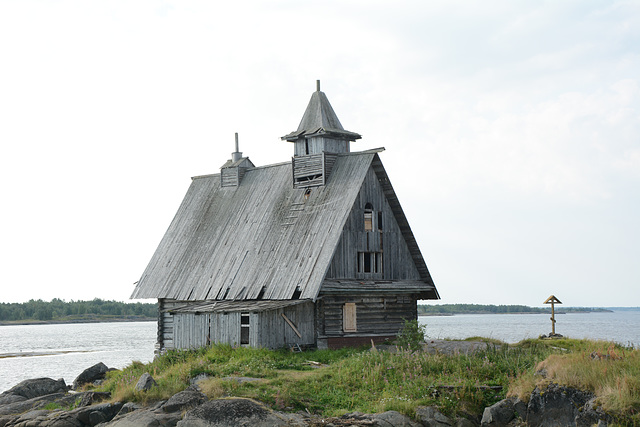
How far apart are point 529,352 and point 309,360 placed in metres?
8.78

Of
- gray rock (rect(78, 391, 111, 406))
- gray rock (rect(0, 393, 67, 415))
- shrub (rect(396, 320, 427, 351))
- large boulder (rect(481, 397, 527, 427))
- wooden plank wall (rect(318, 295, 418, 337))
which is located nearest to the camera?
large boulder (rect(481, 397, 527, 427))

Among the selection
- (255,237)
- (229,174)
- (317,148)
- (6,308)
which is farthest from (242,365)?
(6,308)

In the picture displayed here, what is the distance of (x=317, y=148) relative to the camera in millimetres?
38062

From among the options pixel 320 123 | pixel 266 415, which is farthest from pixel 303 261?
pixel 266 415

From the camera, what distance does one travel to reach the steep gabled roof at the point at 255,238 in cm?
3400

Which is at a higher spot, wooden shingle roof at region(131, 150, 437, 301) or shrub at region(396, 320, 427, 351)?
wooden shingle roof at region(131, 150, 437, 301)

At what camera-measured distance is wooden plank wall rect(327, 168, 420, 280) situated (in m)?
34.6

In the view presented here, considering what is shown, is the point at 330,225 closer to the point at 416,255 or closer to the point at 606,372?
the point at 416,255

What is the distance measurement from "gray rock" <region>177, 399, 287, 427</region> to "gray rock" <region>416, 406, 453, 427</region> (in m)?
3.59

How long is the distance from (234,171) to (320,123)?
6987mm

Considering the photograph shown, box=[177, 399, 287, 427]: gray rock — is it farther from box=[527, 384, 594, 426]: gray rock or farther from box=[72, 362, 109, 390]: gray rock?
box=[72, 362, 109, 390]: gray rock

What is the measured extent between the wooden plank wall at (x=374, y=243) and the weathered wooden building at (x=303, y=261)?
54 millimetres

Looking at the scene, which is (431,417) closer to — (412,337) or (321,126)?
(412,337)

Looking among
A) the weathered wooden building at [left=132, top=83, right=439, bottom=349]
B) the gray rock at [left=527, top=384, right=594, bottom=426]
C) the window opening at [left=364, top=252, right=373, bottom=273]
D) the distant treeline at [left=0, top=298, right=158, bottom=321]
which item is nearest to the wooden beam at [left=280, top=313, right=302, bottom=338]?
the weathered wooden building at [left=132, top=83, right=439, bottom=349]
